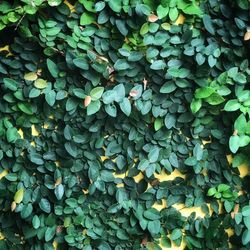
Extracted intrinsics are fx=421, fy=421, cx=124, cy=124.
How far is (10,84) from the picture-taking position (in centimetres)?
172

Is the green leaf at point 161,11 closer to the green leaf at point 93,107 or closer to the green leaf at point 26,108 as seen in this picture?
the green leaf at point 93,107

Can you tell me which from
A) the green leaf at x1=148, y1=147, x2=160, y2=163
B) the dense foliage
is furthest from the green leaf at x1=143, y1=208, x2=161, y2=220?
the green leaf at x1=148, y1=147, x2=160, y2=163

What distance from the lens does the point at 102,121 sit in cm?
178

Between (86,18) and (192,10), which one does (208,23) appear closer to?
(192,10)

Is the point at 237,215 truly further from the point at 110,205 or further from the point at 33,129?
the point at 33,129

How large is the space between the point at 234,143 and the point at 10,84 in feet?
3.11

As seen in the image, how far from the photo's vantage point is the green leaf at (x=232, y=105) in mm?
1705

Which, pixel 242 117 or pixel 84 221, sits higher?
pixel 242 117

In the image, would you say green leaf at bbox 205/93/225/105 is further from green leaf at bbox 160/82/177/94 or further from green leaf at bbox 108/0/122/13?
green leaf at bbox 108/0/122/13

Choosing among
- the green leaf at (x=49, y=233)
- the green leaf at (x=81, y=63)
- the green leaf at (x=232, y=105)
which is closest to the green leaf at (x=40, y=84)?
the green leaf at (x=81, y=63)

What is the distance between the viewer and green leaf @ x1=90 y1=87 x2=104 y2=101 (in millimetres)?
1681

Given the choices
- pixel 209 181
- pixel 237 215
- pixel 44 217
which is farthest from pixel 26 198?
pixel 237 215

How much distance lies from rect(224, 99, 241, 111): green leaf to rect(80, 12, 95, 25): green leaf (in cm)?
65

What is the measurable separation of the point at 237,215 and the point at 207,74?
2.09 feet
